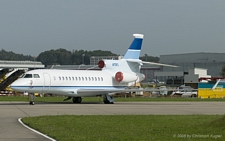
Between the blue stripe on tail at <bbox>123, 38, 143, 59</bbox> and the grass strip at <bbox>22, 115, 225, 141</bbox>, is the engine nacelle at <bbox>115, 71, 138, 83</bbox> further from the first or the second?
the grass strip at <bbox>22, 115, 225, 141</bbox>

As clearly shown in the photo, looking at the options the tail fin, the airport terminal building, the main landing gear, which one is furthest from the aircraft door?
the airport terminal building

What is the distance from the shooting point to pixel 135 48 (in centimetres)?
4419

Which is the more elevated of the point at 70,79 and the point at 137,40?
the point at 137,40

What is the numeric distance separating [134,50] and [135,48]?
0.71 ft

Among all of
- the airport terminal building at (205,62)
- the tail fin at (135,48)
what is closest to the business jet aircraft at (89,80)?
the tail fin at (135,48)

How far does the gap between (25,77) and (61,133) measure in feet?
69.6

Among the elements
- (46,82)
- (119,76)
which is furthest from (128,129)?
(119,76)

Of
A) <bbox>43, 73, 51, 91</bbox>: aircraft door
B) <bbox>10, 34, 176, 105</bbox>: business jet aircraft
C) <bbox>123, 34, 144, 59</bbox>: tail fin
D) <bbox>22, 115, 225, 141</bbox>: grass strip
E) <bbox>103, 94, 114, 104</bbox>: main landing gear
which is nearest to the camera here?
<bbox>22, 115, 225, 141</bbox>: grass strip

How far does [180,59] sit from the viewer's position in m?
120

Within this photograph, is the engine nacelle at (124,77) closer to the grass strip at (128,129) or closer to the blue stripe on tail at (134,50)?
the blue stripe on tail at (134,50)

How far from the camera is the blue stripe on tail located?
4397 centimetres

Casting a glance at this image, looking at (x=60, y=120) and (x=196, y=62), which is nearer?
Result: (x=60, y=120)

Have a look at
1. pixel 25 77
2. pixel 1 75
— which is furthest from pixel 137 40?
pixel 1 75

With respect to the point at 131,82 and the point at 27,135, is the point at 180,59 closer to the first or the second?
the point at 131,82
